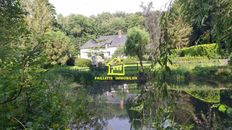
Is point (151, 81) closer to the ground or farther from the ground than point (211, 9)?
closer to the ground

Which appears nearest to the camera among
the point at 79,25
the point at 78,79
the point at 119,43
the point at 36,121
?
the point at 36,121

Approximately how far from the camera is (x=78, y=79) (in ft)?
61.6

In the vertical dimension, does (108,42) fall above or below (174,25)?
above

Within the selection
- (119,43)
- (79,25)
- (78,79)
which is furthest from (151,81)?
(79,25)

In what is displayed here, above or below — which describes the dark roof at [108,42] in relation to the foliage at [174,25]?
above

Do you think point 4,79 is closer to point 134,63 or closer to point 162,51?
point 162,51

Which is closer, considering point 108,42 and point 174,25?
point 174,25

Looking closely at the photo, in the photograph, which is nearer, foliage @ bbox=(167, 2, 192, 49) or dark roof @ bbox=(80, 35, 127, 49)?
foliage @ bbox=(167, 2, 192, 49)

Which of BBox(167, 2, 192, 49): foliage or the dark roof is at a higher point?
the dark roof

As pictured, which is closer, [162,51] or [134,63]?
[162,51]

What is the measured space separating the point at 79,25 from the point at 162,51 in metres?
53.3

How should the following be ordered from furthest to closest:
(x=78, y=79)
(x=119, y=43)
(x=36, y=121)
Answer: (x=119, y=43), (x=78, y=79), (x=36, y=121)

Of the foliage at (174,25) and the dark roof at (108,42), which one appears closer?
the foliage at (174,25)

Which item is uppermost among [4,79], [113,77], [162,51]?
[162,51]
